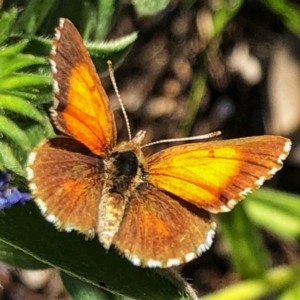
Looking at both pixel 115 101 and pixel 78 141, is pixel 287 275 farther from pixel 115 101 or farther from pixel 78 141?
pixel 78 141

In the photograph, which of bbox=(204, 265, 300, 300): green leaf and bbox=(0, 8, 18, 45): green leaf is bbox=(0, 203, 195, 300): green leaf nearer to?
bbox=(0, 8, 18, 45): green leaf

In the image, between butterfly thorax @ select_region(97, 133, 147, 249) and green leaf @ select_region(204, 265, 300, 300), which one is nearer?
butterfly thorax @ select_region(97, 133, 147, 249)

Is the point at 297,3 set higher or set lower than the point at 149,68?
higher

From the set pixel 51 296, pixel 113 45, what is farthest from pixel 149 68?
pixel 113 45

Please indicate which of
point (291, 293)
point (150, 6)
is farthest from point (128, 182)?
point (291, 293)

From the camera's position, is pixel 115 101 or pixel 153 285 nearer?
pixel 153 285

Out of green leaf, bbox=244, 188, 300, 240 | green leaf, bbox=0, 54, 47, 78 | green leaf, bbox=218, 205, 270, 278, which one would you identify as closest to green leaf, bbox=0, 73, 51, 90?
green leaf, bbox=0, 54, 47, 78

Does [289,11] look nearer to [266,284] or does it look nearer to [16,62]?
[266,284]
